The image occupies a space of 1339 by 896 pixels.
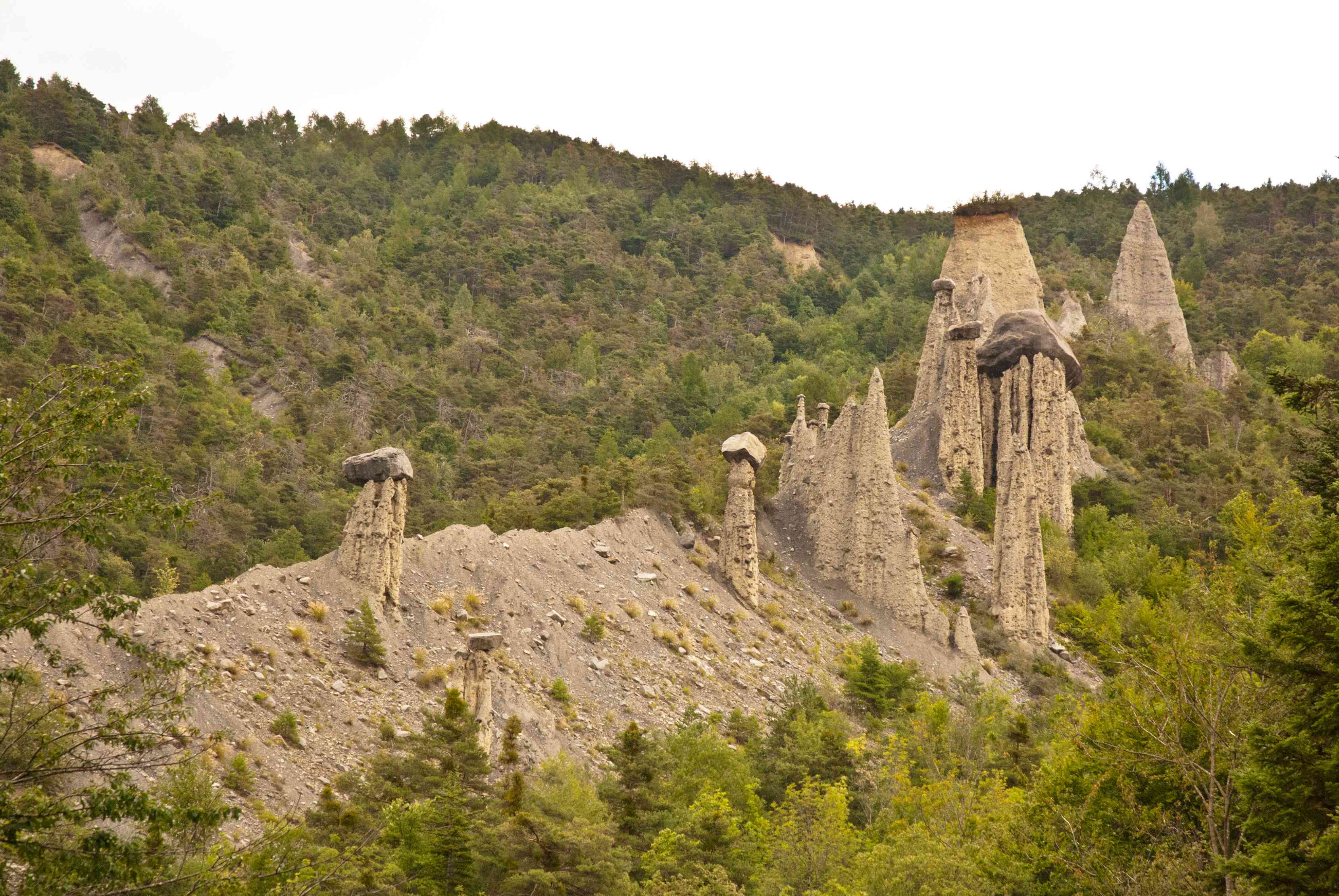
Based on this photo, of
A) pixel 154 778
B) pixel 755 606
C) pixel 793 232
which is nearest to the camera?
pixel 154 778

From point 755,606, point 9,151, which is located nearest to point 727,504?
point 755,606

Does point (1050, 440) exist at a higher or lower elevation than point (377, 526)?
higher

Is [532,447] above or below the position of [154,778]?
above

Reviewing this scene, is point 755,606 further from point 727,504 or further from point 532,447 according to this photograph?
point 532,447

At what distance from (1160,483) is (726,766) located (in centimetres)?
4141

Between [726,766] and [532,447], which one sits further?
[532,447]

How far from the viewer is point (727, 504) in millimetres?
54250

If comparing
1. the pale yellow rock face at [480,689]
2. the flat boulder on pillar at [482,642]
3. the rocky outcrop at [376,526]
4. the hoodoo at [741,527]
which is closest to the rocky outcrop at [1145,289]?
the hoodoo at [741,527]

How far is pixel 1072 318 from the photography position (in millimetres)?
94812

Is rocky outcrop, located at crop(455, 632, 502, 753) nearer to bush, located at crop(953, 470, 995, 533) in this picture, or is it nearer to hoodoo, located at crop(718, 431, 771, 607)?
hoodoo, located at crop(718, 431, 771, 607)

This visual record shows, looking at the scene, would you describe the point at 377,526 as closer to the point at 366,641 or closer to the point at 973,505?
the point at 366,641

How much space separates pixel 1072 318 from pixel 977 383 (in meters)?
30.6

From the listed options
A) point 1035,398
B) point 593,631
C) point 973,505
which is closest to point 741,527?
point 593,631

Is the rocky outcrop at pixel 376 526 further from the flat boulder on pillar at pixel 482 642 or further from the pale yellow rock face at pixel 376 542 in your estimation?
the flat boulder on pillar at pixel 482 642
